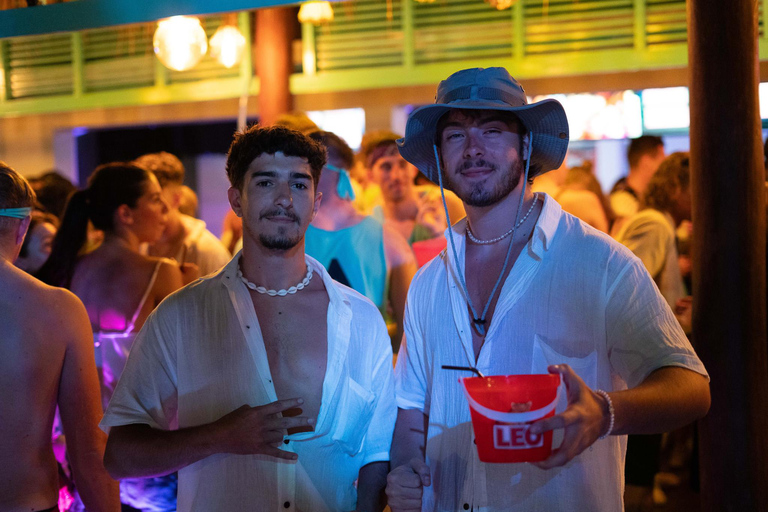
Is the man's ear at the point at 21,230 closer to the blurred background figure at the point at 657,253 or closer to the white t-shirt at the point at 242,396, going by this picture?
the white t-shirt at the point at 242,396

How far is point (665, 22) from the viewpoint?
21.4 ft

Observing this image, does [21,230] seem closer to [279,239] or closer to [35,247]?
[279,239]

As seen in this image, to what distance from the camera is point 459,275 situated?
228 centimetres

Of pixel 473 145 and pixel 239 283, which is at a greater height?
pixel 473 145

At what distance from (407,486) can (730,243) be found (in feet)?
5.82

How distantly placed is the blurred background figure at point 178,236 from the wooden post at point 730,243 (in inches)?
125

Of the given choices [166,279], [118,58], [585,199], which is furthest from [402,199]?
[118,58]

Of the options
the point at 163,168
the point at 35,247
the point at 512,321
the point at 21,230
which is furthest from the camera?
the point at 163,168

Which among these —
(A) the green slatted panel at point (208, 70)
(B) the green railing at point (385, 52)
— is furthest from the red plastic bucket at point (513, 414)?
(A) the green slatted panel at point (208, 70)

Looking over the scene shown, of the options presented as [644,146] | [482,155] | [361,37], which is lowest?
[482,155]

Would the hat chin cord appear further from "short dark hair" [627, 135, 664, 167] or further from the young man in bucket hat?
"short dark hair" [627, 135, 664, 167]

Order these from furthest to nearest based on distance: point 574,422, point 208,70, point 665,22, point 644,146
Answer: point 208,70 < point 665,22 < point 644,146 < point 574,422

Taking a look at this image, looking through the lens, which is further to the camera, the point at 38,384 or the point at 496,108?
the point at 38,384

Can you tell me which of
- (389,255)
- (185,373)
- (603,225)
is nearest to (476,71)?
(185,373)
